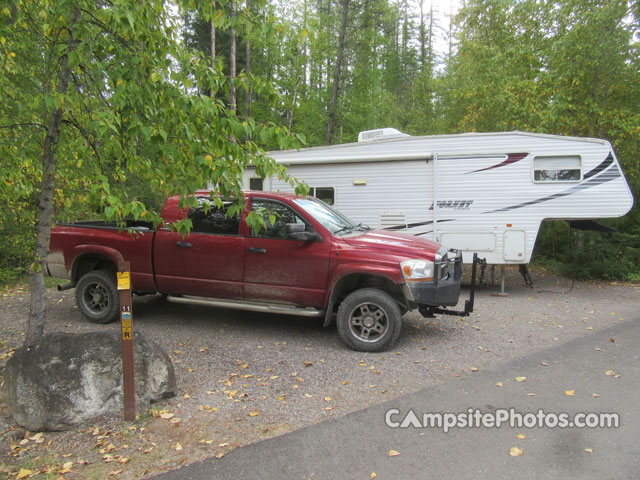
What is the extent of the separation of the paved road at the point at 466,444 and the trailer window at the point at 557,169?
16.5 feet

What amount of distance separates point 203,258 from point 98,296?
184cm

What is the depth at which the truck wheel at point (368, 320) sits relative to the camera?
5.36 metres

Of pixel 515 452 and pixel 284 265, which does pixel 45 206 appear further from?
pixel 515 452

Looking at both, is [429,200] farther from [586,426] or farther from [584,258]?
[586,426]

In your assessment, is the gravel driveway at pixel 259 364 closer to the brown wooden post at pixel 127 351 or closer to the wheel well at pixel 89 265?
the brown wooden post at pixel 127 351

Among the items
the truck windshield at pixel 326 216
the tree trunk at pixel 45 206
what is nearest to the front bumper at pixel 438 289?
the truck windshield at pixel 326 216

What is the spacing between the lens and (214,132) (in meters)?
3.98

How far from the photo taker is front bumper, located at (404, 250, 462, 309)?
532cm

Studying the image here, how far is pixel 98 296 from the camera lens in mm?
6578

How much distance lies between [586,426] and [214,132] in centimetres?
395

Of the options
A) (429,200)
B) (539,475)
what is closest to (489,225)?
(429,200)

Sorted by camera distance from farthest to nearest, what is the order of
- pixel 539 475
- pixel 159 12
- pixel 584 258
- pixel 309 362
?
pixel 584 258 < pixel 309 362 < pixel 159 12 < pixel 539 475

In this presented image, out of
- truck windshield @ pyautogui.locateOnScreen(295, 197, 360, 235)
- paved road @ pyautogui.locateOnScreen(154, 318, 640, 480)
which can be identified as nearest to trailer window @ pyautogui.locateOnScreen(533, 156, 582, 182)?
truck windshield @ pyautogui.locateOnScreen(295, 197, 360, 235)

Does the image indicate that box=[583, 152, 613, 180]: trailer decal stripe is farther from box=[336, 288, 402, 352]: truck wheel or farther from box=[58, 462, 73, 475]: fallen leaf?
box=[58, 462, 73, 475]: fallen leaf
